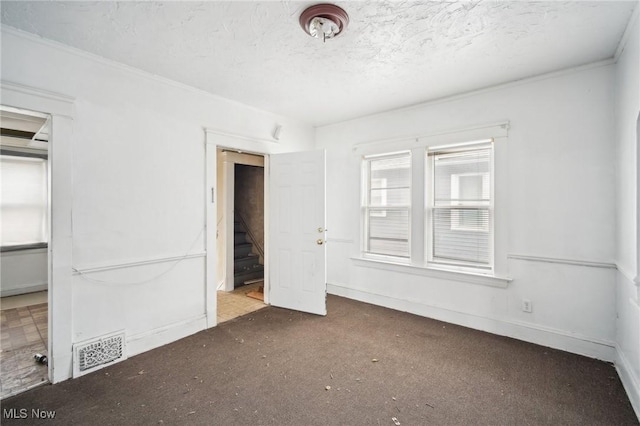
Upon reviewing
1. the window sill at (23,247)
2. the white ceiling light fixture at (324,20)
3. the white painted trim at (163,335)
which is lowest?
the white painted trim at (163,335)

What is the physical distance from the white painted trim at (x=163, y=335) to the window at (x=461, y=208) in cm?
282

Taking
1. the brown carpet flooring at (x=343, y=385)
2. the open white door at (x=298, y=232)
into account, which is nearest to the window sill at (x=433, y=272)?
the brown carpet flooring at (x=343, y=385)

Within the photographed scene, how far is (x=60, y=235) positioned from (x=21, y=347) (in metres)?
1.52

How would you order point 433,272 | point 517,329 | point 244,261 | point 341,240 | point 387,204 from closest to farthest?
point 517,329 < point 433,272 < point 387,204 < point 341,240 < point 244,261

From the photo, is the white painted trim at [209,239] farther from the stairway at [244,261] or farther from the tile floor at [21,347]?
the stairway at [244,261]

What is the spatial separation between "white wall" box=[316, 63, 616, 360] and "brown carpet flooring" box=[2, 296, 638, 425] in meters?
0.31

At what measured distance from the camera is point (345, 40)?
7.31 ft

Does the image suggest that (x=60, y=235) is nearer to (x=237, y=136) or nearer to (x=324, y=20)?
(x=237, y=136)

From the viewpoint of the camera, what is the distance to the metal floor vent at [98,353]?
2.34 meters

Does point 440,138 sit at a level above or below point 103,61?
below

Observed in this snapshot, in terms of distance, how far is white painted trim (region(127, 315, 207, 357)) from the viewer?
268 centimetres

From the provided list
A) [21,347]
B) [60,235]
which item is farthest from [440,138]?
[21,347]

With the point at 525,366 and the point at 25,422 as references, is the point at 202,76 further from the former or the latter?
the point at 525,366

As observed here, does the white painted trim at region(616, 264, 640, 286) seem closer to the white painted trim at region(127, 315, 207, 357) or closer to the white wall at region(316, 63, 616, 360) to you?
the white wall at region(316, 63, 616, 360)
